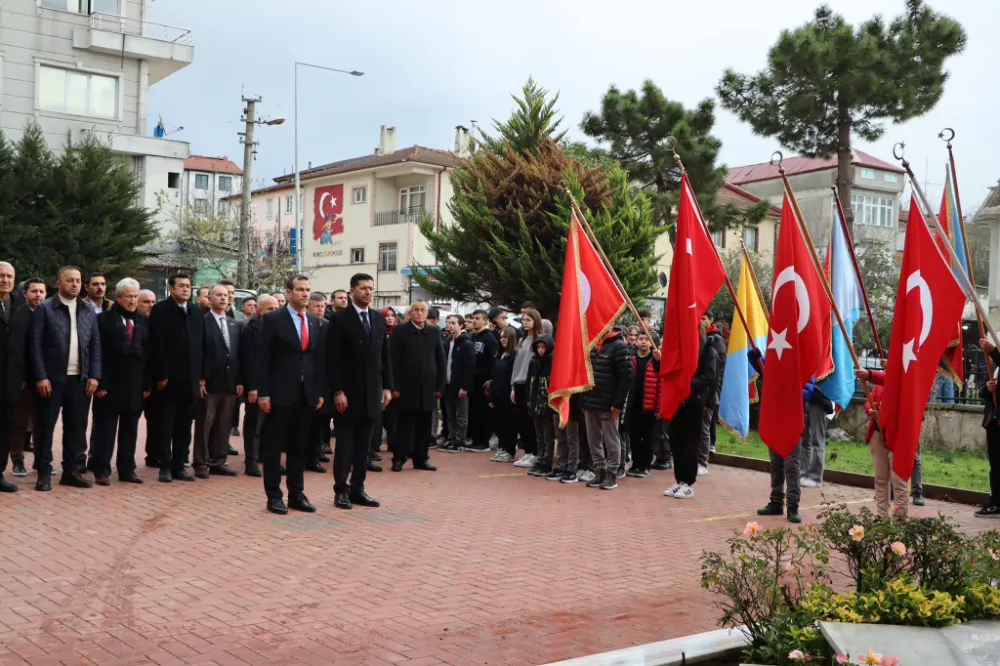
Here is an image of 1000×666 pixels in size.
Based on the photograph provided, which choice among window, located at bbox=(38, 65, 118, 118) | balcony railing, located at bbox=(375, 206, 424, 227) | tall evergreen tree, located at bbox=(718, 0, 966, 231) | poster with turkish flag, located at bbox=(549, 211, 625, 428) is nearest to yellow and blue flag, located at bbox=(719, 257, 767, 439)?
poster with turkish flag, located at bbox=(549, 211, 625, 428)

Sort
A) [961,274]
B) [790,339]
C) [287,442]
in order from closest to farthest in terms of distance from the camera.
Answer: [961,274] → [790,339] → [287,442]

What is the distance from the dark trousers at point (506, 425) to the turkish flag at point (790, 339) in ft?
21.0

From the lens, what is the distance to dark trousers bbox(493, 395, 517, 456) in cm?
1447

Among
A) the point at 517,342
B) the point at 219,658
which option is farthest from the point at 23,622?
the point at 517,342

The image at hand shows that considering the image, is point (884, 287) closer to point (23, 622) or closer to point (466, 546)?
point (466, 546)

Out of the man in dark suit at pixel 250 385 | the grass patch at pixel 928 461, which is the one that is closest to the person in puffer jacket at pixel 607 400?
the grass patch at pixel 928 461

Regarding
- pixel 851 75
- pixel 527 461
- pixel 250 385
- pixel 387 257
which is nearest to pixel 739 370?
pixel 527 461

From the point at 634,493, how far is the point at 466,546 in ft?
12.7

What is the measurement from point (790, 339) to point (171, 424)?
6906 mm

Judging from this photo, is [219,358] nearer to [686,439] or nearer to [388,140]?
[686,439]

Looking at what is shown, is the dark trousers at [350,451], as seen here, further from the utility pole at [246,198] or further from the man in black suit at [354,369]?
the utility pole at [246,198]

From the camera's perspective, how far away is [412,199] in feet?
168

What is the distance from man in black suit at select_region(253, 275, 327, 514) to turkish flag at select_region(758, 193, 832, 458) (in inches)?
166

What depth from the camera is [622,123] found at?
33.9 meters
